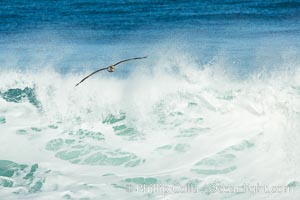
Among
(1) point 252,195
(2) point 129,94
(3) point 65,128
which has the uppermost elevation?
(2) point 129,94

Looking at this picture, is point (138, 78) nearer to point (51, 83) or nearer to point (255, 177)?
point (51, 83)

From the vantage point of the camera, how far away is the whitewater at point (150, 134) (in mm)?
13344

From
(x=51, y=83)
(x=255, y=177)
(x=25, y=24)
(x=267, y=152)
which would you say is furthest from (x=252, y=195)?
(x=25, y=24)

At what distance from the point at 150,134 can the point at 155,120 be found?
79cm

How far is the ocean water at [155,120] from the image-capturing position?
1334cm

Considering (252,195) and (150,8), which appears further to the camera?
(150,8)

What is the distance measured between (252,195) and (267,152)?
7.56 feet

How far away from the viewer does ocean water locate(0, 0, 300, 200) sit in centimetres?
1334

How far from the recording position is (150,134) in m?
16.1

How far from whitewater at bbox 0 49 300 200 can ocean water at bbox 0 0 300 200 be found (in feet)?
0.10

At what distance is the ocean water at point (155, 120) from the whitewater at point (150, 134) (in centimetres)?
3

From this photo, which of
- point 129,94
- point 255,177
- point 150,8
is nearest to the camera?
point 255,177

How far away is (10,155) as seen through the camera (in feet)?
50.5

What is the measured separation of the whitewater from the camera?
43.8ft
